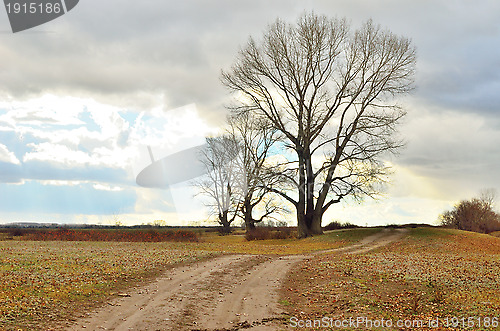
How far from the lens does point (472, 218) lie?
219 feet

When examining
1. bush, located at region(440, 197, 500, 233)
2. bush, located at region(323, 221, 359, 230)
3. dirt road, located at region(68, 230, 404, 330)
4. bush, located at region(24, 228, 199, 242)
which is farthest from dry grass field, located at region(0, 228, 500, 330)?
bush, located at region(440, 197, 500, 233)

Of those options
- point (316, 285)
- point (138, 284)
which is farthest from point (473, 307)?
point (138, 284)

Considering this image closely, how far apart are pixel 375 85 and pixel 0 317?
37424mm

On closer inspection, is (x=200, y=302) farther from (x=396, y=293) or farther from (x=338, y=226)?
(x=338, y=226)

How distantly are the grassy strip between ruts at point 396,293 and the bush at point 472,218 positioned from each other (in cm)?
4575

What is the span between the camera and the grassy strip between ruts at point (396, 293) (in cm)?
1330

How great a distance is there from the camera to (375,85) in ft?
139

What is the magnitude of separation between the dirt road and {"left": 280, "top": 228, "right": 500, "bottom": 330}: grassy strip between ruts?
2.61 ft

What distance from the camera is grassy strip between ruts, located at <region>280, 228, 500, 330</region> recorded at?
1330cm

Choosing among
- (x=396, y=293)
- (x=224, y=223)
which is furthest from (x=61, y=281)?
(x=224, y=223)

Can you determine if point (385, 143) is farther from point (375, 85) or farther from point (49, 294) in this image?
point (49, 294)

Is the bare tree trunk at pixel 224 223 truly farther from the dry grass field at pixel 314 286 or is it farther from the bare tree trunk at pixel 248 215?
the dry grass field at pixel 314 286

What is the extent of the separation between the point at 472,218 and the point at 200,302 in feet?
206

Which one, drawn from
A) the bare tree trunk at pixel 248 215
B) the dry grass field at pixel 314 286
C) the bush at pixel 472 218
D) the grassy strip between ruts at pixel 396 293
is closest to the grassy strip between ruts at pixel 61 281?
the dry grass field at pixel 314 286
